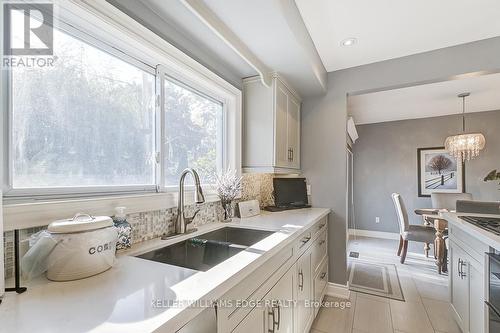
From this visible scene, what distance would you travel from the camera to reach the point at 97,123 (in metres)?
Answer: 1.11

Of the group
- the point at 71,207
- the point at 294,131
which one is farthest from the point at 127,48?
the point at 294,131

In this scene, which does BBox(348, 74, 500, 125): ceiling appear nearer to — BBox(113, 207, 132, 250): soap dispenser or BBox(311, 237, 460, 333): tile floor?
BBox(311, 237, 460, 333): tile floor

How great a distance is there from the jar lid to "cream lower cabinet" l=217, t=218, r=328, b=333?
517 mm

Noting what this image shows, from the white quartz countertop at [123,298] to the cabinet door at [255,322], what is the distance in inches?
7.7

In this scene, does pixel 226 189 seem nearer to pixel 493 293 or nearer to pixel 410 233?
pixel 493 293

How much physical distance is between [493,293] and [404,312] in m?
1.11

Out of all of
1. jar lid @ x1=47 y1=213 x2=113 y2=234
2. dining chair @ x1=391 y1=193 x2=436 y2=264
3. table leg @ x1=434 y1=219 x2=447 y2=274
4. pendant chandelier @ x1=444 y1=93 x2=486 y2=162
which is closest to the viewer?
jar lid @ x1=47 y1=213 x2=113 y2=234

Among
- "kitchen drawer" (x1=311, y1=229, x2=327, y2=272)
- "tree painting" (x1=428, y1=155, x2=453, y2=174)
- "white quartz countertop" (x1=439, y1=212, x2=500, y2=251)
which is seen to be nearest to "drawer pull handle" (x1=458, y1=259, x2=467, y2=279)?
"white quartz countertop" (x1=439, y1=212, x2=500, y2=251)

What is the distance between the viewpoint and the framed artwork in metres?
4.38

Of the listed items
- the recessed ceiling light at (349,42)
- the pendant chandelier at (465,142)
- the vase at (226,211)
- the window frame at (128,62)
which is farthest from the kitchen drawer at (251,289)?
the pendant chandelier at (465,142)

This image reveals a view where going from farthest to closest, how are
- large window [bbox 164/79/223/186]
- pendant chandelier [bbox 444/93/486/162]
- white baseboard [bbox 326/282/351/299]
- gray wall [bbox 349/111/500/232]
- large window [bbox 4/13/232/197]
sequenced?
1. gray wall [bbox 349/111/500/232]
2. pendant chandelier [bbox 444/93/486/162]
3. white baseboard [bbox 326/282/351/299]
4. large window [bbox 164/79/223/186]
5. large window [bbox 4/13/232/197]

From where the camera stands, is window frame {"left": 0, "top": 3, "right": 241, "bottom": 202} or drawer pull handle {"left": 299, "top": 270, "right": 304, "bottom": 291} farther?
drawer pull handle {"left": 299, "top": 270, "right": 304, "bottom": 291}

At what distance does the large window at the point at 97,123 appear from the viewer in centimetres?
87

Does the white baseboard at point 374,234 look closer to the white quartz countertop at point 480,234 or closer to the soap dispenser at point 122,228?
the white quartz countertop at point 480,234
